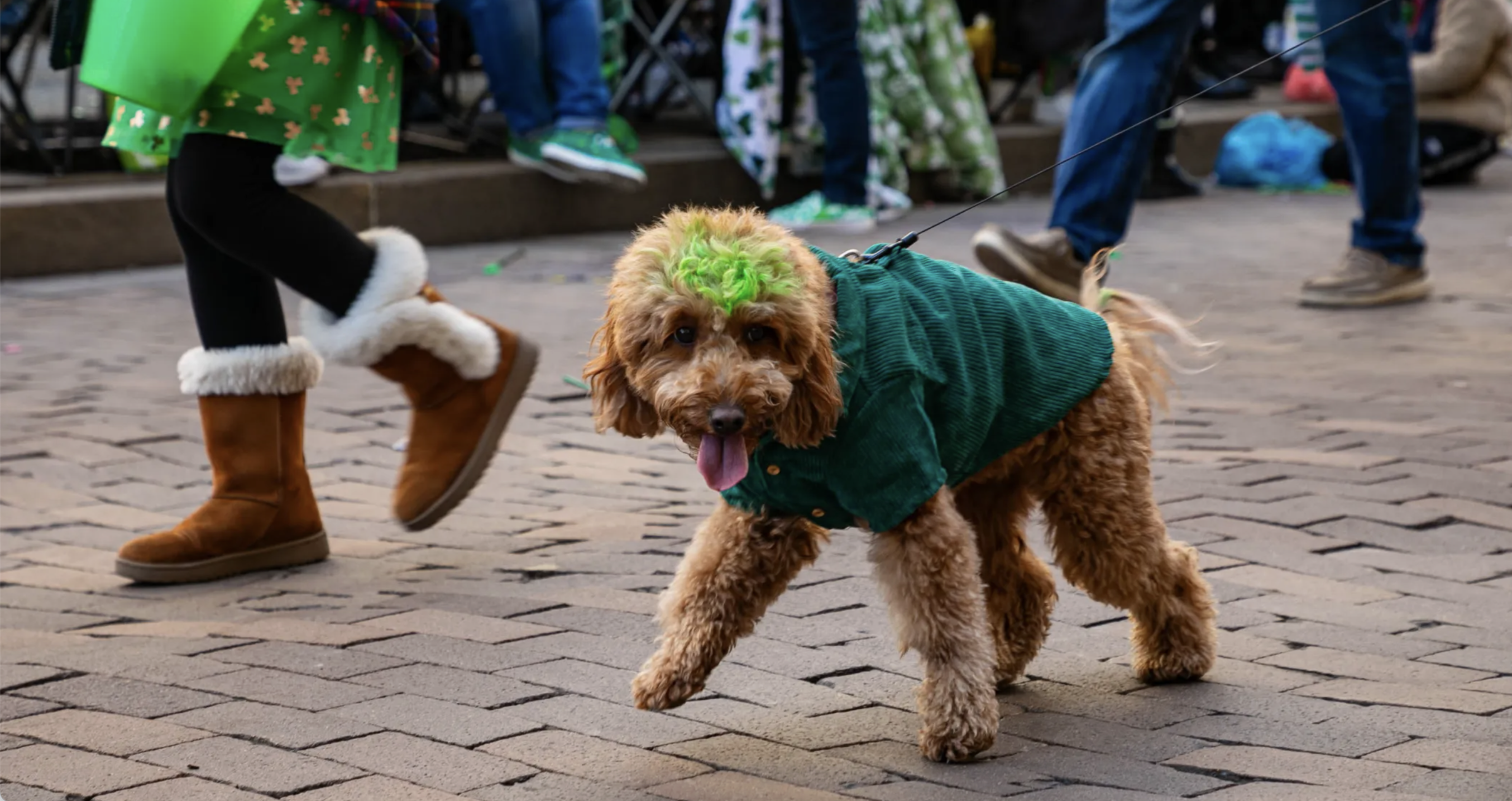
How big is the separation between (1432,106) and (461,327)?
312 inches

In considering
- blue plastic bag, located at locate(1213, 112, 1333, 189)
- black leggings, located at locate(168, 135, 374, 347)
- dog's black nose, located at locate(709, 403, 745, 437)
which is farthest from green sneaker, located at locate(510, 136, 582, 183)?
dog's black nose, located at locate(709, 403, 745, 437)

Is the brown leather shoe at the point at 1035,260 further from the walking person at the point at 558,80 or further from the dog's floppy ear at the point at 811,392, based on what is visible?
the dog's floppy ear at the point at 811,392

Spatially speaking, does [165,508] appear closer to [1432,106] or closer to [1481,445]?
[1481,445]

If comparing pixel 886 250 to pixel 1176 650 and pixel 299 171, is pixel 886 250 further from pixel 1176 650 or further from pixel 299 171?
pixel 299 171

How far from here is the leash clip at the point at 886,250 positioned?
2707 millimetres

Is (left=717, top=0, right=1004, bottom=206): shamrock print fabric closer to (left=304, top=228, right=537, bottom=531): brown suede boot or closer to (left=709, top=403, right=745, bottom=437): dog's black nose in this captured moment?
(left=304, top=228, right=537, bottom=531): brown suede boot

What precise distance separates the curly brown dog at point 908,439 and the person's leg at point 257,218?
4.27ft

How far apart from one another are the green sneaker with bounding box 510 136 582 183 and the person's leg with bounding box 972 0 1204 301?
299 cm

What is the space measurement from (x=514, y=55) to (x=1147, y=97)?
322 cm

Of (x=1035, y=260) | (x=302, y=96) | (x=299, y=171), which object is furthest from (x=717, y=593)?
(x=299, y=171)

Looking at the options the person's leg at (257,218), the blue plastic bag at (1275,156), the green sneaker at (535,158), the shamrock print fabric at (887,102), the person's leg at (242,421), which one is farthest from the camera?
the blue plastic bag at (1275,156)

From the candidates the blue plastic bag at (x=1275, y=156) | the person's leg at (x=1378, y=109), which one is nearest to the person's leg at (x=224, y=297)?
the person's leg at (x=1378, y=109)

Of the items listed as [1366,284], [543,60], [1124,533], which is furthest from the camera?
[543,60]

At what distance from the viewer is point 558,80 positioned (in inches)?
315
